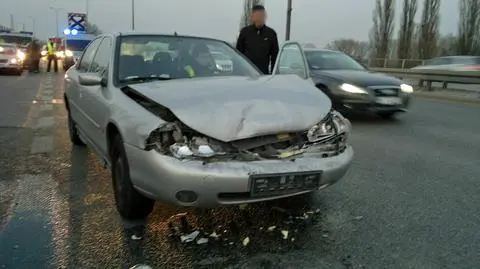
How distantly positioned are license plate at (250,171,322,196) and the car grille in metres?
6.07

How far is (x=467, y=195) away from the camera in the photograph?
4566 millimetres

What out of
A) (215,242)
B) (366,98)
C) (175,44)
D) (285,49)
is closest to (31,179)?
(175,44)

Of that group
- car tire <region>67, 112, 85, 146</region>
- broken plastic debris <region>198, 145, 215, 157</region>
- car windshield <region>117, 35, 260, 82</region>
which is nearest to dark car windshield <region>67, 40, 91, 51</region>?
car tire <region>67, 112, 85, 146</region>

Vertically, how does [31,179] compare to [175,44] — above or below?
below

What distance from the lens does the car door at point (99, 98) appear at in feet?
14.0

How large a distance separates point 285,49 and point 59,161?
20.1ft

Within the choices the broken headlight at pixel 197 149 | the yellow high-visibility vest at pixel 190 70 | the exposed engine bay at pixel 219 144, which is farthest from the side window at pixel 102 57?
the broken headlight at pixel 197 149

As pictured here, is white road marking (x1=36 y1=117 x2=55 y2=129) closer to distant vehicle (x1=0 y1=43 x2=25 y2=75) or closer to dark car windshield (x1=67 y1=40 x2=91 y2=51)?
distant vehicle (x1=0 y1=43 x2=25 y2=75)

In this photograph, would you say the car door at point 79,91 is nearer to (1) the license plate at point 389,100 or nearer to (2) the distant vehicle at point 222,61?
(2) the distant vehicle at point 222,61

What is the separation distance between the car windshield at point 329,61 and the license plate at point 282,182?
6781 millimetres

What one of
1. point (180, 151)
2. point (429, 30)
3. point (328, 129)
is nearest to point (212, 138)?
point (180, 151)

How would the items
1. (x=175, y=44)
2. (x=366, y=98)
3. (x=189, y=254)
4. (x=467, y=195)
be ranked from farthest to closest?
(x=366, y=98) < (x=175, y=44) < (x=467, y=195) < (x=189, y=254)

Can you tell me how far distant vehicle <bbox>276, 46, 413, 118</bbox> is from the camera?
9.14 metres

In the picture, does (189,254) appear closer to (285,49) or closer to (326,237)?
(326,237)
